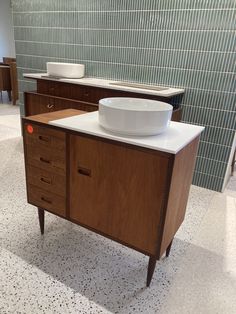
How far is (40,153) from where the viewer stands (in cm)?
146

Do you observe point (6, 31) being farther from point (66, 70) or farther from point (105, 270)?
point (105, 270)

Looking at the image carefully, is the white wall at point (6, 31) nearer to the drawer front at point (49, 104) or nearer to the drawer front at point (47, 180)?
the drawer front at point (49, 104)

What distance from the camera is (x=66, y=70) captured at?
2.68 meters

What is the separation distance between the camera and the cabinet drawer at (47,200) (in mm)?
1482

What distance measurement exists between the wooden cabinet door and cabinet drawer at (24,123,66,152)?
7cm

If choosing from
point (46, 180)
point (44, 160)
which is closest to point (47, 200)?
point (46, 180)

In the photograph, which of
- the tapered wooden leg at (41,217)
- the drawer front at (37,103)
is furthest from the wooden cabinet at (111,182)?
the drawer front at (37,103)

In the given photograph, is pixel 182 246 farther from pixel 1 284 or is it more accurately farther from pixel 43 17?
pixel 43 17

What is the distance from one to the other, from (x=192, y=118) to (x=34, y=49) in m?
2.17

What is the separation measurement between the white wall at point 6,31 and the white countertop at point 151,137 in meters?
6.00

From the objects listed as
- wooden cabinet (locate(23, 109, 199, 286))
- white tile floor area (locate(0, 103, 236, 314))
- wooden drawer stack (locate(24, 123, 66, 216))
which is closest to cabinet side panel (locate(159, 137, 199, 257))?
wooden cabinet (locate(23, 109, 199, 286))

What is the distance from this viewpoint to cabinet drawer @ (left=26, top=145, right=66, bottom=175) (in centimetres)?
139

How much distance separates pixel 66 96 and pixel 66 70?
27cm

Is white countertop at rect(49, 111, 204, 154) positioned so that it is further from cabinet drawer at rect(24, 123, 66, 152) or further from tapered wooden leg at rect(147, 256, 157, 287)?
tapered wooden leg at rect(147, 256, 157, 287)
